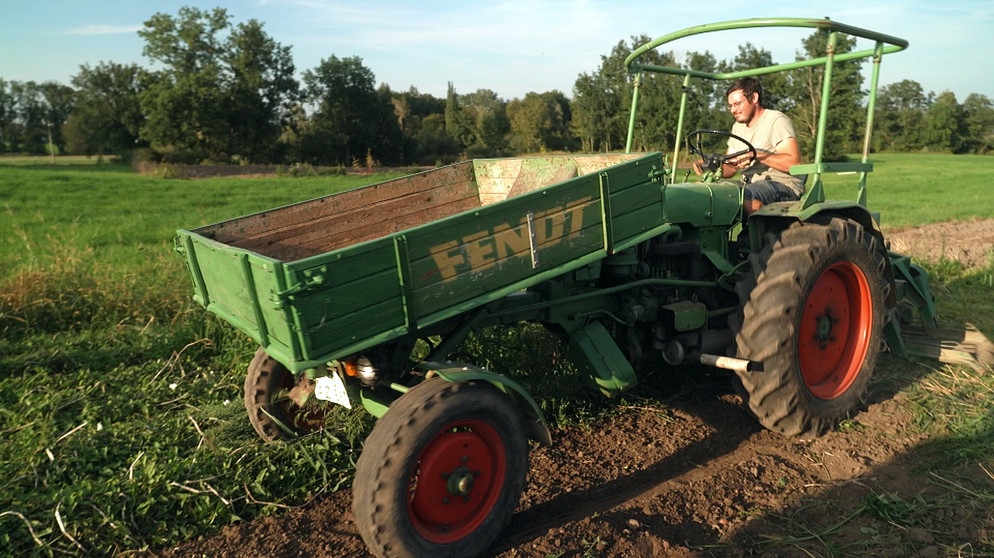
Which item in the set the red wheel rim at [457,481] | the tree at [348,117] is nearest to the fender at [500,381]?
the red wheel rim at [457,481]

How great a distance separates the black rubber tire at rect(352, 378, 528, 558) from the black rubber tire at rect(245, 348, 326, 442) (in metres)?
1.27

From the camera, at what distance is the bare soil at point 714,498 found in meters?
2.88

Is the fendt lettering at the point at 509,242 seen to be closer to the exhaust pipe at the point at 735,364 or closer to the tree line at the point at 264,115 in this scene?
the exhaust pipe at the point at 735,364

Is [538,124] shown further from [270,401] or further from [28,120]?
[28,120]

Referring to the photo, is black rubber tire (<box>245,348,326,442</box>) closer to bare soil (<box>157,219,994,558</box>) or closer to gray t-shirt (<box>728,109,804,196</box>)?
bare soil (<box>157,219,994,558</box>)

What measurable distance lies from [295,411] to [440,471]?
4.82 feet

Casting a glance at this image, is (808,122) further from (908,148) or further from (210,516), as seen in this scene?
(908,148)

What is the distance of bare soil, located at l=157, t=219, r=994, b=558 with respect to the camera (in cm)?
288

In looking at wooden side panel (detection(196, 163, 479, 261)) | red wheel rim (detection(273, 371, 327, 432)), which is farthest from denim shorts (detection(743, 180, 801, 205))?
red wheel rim (detection(273, 371, 327, 432))

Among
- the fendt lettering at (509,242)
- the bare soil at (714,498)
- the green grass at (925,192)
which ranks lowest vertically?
the green grass at (925,192)

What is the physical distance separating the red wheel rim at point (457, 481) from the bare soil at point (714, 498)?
0.22 m

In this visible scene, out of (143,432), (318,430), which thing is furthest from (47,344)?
(318,430)

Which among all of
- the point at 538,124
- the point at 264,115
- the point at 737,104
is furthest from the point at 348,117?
the point at 737,104

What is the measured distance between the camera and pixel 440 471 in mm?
2760
